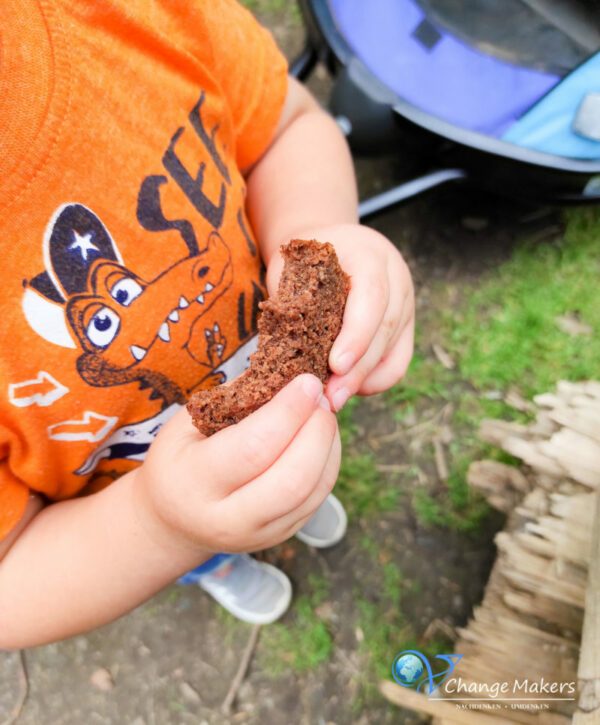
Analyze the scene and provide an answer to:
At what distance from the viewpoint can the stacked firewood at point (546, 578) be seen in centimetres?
123

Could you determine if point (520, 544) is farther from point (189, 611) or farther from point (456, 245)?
point (456, 245)

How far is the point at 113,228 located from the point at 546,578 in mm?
1094

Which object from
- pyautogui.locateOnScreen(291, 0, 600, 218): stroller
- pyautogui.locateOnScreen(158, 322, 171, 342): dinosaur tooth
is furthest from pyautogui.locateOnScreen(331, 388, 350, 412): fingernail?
pyautogui.locateOnScreen(291, 0, 600, 218): stroller

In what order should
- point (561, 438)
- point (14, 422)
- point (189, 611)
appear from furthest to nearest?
point (189, 611)
point (561, 438)
point (14, 422)

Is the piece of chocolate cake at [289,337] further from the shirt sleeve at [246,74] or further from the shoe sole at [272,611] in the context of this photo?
the shoe sole at [272,611]

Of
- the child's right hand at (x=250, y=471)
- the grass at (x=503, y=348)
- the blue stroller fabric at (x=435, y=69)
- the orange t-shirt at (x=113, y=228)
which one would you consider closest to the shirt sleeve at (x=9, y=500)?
the orange t-shirt at (x=113, y=228)

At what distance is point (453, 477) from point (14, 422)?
1339mm

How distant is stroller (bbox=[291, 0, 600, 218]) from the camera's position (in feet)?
5.93

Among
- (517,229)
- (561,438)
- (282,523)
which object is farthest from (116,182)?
(517,229)

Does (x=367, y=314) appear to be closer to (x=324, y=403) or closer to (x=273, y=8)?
(x=324, y=403)

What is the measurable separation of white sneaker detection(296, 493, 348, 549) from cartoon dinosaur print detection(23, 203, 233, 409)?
766mm

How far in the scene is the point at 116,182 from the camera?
933 mm

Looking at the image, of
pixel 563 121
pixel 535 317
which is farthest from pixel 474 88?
pixel 535 317

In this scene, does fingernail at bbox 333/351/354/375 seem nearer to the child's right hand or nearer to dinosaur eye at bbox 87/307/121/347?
the child's right hand
